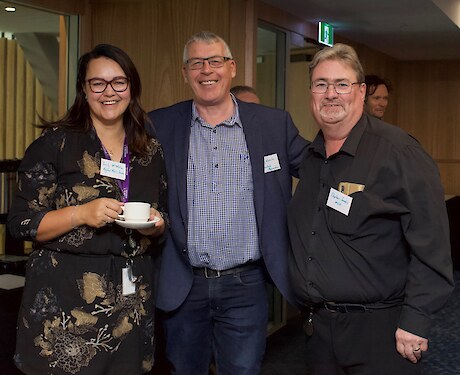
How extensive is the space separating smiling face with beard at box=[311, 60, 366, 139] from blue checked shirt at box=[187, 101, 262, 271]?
0.40 m

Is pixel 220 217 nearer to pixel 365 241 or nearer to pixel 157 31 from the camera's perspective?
pixel 365 241

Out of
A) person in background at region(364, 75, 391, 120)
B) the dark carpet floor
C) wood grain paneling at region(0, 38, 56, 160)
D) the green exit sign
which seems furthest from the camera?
wood grain paneling at region(0, 38, 56, 160)

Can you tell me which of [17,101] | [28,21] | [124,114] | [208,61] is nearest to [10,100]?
[17,101]

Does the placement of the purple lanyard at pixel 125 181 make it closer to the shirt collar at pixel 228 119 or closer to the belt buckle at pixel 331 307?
the shirt collar at pixel 228 119

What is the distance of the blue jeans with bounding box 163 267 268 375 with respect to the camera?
2408mm

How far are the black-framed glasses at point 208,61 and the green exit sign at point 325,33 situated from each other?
3336 millimetres

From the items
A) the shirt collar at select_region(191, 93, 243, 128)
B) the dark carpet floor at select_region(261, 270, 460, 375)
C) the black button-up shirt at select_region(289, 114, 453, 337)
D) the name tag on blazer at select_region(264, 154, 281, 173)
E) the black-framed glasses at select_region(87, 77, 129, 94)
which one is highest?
the black-framed glasses at select_region(87, 77, 129, 94)

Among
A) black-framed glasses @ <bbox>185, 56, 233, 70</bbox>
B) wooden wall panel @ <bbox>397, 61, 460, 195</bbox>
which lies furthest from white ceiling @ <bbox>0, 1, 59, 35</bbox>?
wooden wall panel @ <bbox>397, 61, 460, 195</bbox>

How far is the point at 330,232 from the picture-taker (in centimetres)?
210

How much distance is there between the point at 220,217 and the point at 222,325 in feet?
1.48

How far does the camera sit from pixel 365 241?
80.7 inches

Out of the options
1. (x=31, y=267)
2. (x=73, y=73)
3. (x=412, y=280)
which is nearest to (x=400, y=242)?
(x=412, y=280)

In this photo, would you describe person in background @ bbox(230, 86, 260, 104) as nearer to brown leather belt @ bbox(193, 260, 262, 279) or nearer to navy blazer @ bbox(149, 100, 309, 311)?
navy blazer @ bbox(149, 100, 309, 311)

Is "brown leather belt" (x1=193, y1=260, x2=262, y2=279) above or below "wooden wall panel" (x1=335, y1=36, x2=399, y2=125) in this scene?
below
